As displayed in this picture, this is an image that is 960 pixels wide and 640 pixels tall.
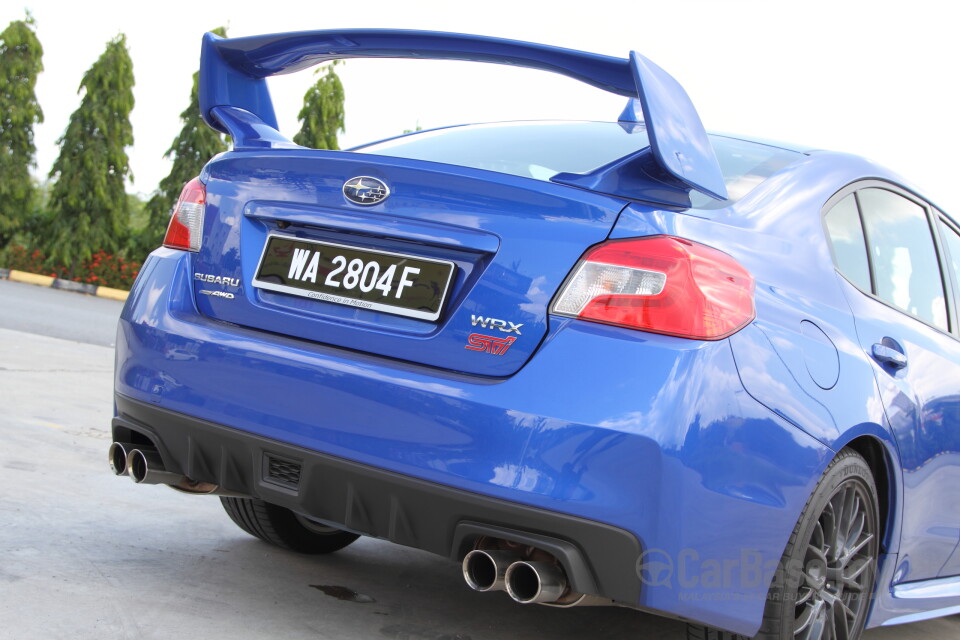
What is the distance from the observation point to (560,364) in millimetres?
2273

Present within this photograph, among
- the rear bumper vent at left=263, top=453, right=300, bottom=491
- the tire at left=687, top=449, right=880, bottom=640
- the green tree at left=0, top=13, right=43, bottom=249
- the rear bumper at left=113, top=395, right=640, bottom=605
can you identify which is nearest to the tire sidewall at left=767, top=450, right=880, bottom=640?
the tire at left=687, top=449, right=880, bottom=640

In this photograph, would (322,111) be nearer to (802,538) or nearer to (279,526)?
(279,526)

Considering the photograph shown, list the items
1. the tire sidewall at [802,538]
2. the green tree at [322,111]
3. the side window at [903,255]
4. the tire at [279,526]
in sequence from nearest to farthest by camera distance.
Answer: the tire sidewall at [802,538]
the side window at [903,255]
the tire at [279,526]
the green tree at [322,111]

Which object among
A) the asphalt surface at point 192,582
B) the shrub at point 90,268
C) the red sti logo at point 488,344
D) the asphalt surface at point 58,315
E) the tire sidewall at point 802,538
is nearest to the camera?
the red sti logo at point 488,344

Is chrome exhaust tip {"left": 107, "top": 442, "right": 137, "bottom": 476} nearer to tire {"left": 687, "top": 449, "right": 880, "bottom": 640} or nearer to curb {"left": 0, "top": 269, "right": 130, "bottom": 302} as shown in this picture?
tire {"left": 687, "top": 449, "right": 880, "bottom": 640}

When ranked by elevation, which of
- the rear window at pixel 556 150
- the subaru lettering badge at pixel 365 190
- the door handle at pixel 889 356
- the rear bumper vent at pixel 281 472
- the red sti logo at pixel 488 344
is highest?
the rear window at pixel 556 150

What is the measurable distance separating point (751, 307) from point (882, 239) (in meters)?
1.08

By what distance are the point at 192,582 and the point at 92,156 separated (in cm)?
1975

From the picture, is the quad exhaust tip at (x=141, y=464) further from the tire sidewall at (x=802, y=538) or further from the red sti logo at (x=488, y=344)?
the tire sidewall at (x=802, y=538)

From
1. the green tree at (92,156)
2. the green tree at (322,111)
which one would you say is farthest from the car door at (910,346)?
the green tree at (322,111)

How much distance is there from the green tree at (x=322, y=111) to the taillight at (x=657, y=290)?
22029 millimetres

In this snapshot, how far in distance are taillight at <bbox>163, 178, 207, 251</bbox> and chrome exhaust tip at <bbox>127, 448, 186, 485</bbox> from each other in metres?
0.55

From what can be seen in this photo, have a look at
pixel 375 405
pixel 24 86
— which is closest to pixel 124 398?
pixel 375 405

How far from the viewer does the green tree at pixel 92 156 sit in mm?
21281
